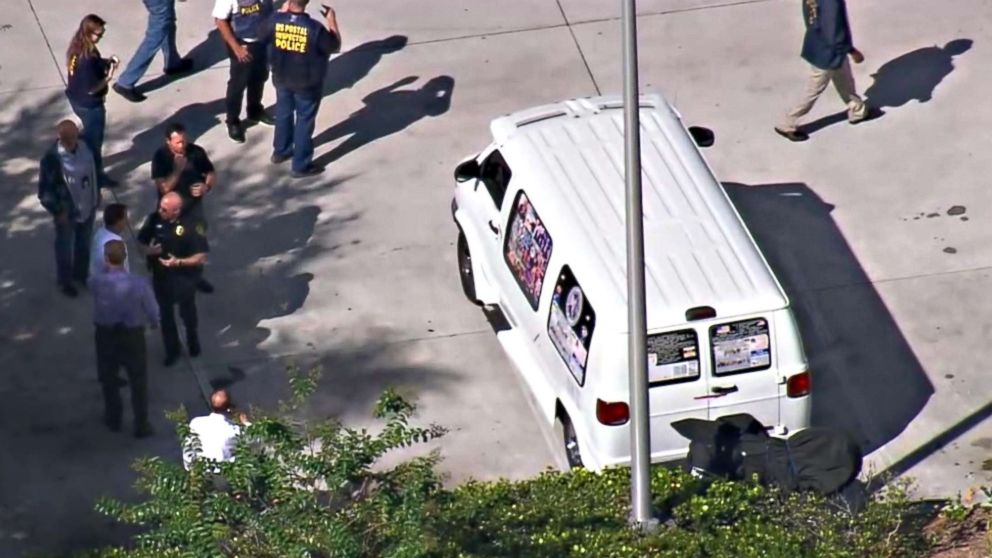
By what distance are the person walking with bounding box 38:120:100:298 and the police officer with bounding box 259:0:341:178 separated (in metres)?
1.95

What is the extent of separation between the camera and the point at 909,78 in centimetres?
1798

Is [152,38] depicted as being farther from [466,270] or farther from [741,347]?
[741,347]

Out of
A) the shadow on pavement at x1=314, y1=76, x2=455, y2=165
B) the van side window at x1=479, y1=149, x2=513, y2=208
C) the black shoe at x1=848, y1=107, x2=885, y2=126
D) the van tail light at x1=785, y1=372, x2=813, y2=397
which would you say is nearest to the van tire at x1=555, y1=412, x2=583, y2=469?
the van tail light at x1=785, y1=372, x2=813, y2=397

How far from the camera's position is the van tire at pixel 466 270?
1518cm

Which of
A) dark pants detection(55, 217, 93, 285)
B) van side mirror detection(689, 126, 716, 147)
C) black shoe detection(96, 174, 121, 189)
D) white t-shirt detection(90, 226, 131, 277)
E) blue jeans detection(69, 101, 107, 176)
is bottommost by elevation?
black shoe detection(96, 174, 121, 189)

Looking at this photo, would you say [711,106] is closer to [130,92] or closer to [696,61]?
[696,61]

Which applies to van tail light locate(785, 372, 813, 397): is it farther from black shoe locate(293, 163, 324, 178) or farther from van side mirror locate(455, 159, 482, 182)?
black shoe locate(293, 163, 324, 178)

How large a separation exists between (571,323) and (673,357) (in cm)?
72

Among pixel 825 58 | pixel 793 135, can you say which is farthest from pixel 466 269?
pixel 825 58

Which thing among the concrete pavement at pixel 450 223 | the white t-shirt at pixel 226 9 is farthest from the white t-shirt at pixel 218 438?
the white t-shirt at pixel 226 9

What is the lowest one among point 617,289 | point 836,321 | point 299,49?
point 836,321

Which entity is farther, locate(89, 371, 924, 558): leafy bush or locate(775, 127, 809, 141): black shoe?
locate(775, 127, 809, 141): black shoe

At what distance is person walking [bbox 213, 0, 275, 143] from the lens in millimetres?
16859

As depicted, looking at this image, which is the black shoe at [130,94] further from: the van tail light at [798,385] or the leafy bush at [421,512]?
the van tail light at [798,385]
